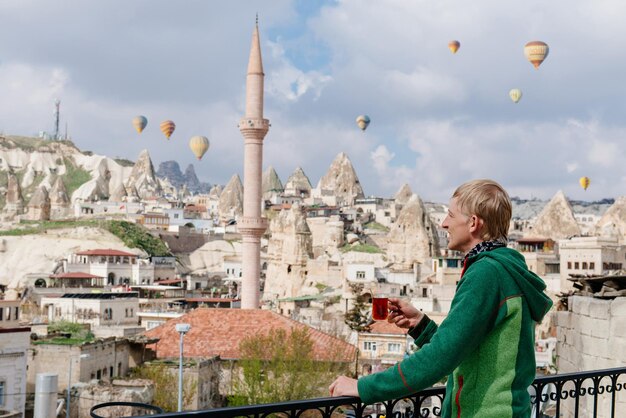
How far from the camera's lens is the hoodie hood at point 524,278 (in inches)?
125

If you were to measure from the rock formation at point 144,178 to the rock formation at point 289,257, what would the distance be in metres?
84.3

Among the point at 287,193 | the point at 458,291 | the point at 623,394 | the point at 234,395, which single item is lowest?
the point at 234,395

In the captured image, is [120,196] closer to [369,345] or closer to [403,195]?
[403,195]

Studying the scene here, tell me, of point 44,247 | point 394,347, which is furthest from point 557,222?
point 44,247

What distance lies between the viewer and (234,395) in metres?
26.1

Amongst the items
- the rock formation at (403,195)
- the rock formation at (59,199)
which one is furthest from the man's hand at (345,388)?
the rock formation at (59,199)

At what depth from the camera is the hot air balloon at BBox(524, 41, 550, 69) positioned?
188ft

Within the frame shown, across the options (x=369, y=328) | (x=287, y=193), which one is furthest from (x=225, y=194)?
(x=369, y=328)

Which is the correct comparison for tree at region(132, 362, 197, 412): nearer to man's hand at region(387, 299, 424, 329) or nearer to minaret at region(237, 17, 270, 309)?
minaret at region(237, 17, 270, 309)

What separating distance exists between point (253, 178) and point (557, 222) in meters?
49.3

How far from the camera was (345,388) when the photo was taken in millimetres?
3383

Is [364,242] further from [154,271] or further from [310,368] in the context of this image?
[310,368]

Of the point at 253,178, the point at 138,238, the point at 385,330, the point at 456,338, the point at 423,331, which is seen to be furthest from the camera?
the point at 138,238

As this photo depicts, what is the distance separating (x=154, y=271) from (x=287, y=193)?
61589 mm
